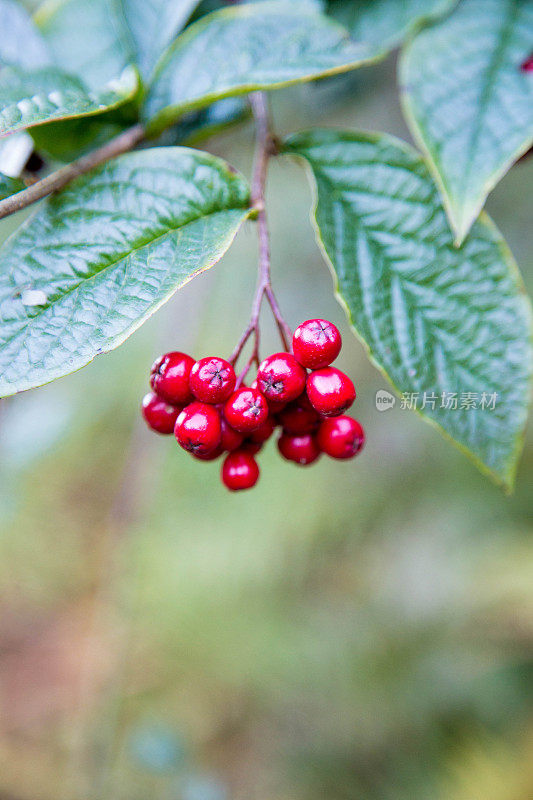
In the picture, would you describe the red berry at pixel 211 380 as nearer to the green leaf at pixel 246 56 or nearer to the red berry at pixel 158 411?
the red berry at pixel 158 411

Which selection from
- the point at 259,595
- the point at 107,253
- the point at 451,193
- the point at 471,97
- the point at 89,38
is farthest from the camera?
the point at 259,595

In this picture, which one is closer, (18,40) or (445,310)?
(445,310)

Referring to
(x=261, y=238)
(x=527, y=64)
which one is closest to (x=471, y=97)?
(x=527, y=64)

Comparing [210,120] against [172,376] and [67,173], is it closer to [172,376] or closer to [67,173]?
[67,173]

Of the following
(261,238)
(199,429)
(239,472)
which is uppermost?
(261,238)

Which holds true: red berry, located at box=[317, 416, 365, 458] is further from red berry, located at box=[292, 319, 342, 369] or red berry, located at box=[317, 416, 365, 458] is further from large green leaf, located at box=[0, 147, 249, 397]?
large green leaf, located at box=[0, 147, 249, 397]
